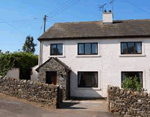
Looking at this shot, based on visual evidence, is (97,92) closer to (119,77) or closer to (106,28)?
(119,77)

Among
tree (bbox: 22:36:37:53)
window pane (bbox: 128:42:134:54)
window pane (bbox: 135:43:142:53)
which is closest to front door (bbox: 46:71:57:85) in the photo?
window pane (bbox: 128:42:134:54)

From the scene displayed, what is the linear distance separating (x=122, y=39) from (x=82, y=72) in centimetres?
483

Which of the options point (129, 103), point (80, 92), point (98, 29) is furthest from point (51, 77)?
point (129, 103)

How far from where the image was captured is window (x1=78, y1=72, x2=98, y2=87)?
621 inches

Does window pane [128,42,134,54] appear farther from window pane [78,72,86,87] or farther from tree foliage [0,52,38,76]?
tree foliage [0,52,38,76]

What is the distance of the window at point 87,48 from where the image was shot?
1612 cm

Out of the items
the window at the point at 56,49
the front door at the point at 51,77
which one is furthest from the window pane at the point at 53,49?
the front door at the point at 51,77

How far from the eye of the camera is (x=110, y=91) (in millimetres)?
9758

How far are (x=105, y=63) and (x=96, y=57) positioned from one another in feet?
3.30

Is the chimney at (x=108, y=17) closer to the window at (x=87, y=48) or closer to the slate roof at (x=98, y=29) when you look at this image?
the slate roof at (x=98, y=29)

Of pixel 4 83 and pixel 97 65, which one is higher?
pixel 97 65

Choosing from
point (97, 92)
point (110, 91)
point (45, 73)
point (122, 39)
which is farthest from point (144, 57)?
point (45, 73)

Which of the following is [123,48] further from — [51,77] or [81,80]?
[51,77]

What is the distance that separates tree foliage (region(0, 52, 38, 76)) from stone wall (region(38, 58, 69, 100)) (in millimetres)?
5238
